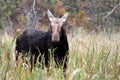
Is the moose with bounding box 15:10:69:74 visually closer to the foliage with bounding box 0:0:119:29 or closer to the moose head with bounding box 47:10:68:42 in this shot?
the moose head with bounding box 47:10:68:42

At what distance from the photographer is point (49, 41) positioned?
673 centimetres

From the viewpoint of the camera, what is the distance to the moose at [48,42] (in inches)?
252

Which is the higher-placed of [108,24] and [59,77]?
[59,77]

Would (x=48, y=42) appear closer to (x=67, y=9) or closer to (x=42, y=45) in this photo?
(x=42, y=45)

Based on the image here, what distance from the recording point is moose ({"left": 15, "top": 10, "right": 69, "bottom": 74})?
6391 millimetres

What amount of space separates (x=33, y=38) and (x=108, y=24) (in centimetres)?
1289

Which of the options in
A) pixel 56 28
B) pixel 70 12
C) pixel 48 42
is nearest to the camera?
pixel 56 28

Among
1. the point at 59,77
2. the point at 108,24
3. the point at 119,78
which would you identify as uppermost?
the point at 59,77

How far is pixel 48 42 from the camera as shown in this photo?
6.77m

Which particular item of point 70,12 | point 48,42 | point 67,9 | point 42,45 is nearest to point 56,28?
point 48,42

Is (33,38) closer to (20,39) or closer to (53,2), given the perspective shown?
(20,39)

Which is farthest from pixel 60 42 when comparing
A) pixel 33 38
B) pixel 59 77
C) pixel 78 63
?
pixel 59 77

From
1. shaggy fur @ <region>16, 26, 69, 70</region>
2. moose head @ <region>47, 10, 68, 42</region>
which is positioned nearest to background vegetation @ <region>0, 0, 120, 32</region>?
shaggy fur @ <region>16, 26, 69, 70</region>

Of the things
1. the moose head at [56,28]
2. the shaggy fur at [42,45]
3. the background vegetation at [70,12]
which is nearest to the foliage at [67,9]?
the background vegetation at [70,12]
